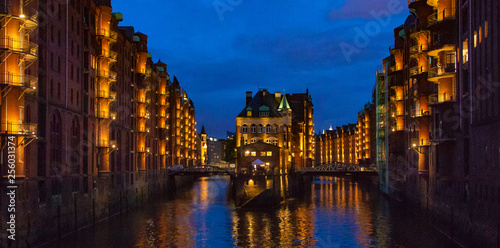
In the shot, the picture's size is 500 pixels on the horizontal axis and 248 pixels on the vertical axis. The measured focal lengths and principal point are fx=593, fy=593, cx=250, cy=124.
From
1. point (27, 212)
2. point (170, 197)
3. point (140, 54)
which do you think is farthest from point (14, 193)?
point (170, 197)

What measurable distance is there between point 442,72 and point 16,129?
36.0m

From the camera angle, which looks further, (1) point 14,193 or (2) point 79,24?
(2) point 79,24

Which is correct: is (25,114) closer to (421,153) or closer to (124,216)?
(124,216)

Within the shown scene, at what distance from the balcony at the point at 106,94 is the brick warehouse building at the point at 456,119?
34.4m

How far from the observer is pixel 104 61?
67750 millimetres

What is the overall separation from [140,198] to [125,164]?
1000cm

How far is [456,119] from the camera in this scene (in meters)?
51.0

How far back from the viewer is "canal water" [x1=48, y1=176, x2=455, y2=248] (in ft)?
169

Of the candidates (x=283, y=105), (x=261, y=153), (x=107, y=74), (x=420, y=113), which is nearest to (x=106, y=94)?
(x=107, y=74)

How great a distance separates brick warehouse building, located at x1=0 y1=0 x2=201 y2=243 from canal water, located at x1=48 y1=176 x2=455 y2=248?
10.7 feet

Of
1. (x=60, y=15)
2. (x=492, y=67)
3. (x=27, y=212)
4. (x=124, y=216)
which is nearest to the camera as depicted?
(x=492, y=67)

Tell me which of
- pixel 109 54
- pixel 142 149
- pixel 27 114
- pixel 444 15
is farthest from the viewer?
pixel 142 149

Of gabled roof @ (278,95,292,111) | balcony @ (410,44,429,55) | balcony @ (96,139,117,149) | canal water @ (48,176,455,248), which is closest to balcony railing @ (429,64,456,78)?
balcony @ (410,44,429,55)

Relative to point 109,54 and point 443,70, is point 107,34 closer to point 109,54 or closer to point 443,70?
point 109,54
